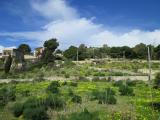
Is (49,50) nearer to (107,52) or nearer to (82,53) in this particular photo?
(82,53)

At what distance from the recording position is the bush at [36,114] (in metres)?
18.3

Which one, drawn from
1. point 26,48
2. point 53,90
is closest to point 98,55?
point 26,48

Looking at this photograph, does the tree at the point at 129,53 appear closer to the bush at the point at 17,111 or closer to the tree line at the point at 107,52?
the tree line at the point at 107,52

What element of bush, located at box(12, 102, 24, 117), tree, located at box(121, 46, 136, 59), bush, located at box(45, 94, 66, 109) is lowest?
bush, located at box(12, 102, 24, 117)

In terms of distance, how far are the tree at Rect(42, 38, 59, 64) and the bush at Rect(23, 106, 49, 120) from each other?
227 ft

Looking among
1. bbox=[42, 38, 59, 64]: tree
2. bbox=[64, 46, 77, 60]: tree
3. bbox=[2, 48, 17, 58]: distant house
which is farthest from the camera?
bbox=[64, 46, 77, 60]: tree

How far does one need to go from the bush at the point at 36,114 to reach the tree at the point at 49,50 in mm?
69242

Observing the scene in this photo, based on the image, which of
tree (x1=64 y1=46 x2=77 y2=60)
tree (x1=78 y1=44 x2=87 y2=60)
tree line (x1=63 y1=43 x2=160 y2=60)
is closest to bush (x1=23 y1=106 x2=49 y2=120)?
tree line (x1=63 y1=43 x2=160 y2=60)

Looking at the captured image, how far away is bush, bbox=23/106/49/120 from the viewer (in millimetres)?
18312

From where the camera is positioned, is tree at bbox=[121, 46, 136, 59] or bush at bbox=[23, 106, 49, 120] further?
tree at bbox=[121, 46, 136, 59]

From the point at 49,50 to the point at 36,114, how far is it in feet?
254

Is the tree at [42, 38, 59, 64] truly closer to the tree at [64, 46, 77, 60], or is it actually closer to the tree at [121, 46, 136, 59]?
the tree at [64, 46, 77, 60]

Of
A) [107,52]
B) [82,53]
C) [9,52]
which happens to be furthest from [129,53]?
[9,52]

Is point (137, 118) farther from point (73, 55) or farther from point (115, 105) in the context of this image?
point (73, 55)
